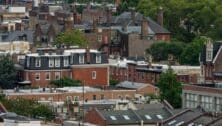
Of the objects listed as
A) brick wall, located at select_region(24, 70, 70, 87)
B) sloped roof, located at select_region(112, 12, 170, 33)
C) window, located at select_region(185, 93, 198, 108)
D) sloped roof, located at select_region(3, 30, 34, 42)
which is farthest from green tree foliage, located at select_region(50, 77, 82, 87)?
sloped roof, located at select_region(112, 12, 170, 33)

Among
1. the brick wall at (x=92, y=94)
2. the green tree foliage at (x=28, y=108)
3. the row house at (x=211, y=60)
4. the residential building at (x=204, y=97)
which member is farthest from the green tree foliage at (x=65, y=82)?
the residential building at (x=204, y=97)

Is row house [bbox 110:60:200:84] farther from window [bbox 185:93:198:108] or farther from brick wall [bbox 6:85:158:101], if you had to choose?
window [bbox 185:93:198:108]

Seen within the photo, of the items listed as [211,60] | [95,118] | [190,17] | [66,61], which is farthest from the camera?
[190,17]

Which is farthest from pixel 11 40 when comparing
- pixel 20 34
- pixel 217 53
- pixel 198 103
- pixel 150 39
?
pixel 198 103

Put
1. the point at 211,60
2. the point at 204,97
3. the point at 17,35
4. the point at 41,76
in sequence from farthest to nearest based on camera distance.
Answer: the point at 17,35
the point at 41,76
the point at 211,60
the point at 204,97

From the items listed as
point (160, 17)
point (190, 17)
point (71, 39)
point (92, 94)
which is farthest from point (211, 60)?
point (190, 17)

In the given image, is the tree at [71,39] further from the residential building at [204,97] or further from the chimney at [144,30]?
the residential building at [204,97]

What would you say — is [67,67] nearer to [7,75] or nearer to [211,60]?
[7,75]
